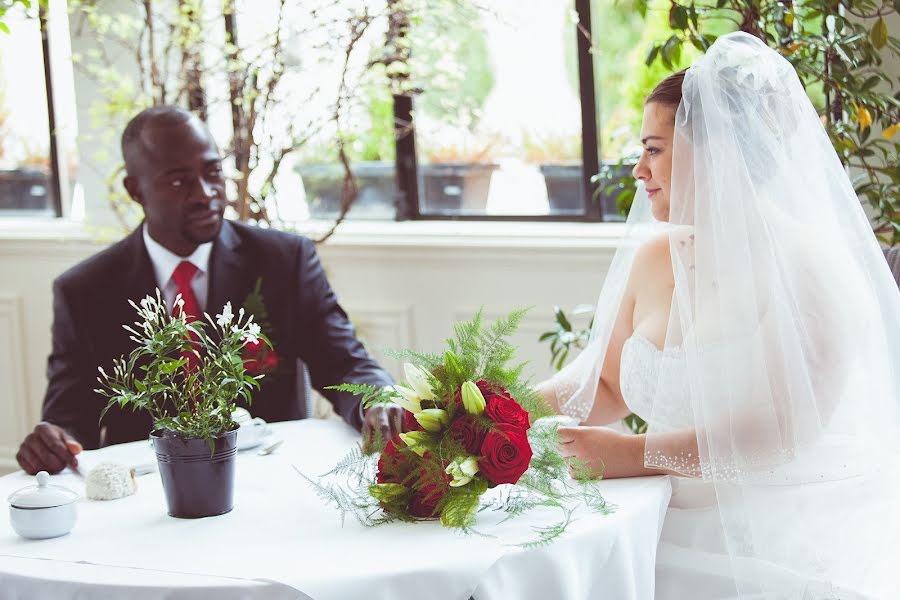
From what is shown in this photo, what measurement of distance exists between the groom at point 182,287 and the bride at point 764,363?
99 cm

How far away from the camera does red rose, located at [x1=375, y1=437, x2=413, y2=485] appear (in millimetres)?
1998

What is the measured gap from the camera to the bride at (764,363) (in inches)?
88.2

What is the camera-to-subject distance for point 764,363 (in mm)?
2285

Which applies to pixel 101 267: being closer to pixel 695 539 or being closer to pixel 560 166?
pixel 695 539

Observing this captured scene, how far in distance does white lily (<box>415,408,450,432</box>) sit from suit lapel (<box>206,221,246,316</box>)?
1330 millimetres

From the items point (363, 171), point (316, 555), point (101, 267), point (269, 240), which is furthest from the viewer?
point (363, 171)

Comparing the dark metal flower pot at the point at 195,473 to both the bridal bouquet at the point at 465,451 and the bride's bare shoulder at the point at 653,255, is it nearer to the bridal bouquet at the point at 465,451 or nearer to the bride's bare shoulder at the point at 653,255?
the bridal bouquet at the point at 465,451

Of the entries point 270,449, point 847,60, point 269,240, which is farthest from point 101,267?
point 847,60

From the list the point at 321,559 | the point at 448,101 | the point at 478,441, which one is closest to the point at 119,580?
the point at 321,559

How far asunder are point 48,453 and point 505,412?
1.07 meters

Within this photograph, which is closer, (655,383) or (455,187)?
(655,383)

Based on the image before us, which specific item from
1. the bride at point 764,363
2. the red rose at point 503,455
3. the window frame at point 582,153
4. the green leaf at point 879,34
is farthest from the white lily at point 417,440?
the window frame at point 582,153

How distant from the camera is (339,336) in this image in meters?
3.28

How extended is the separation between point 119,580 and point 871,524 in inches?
54.3
